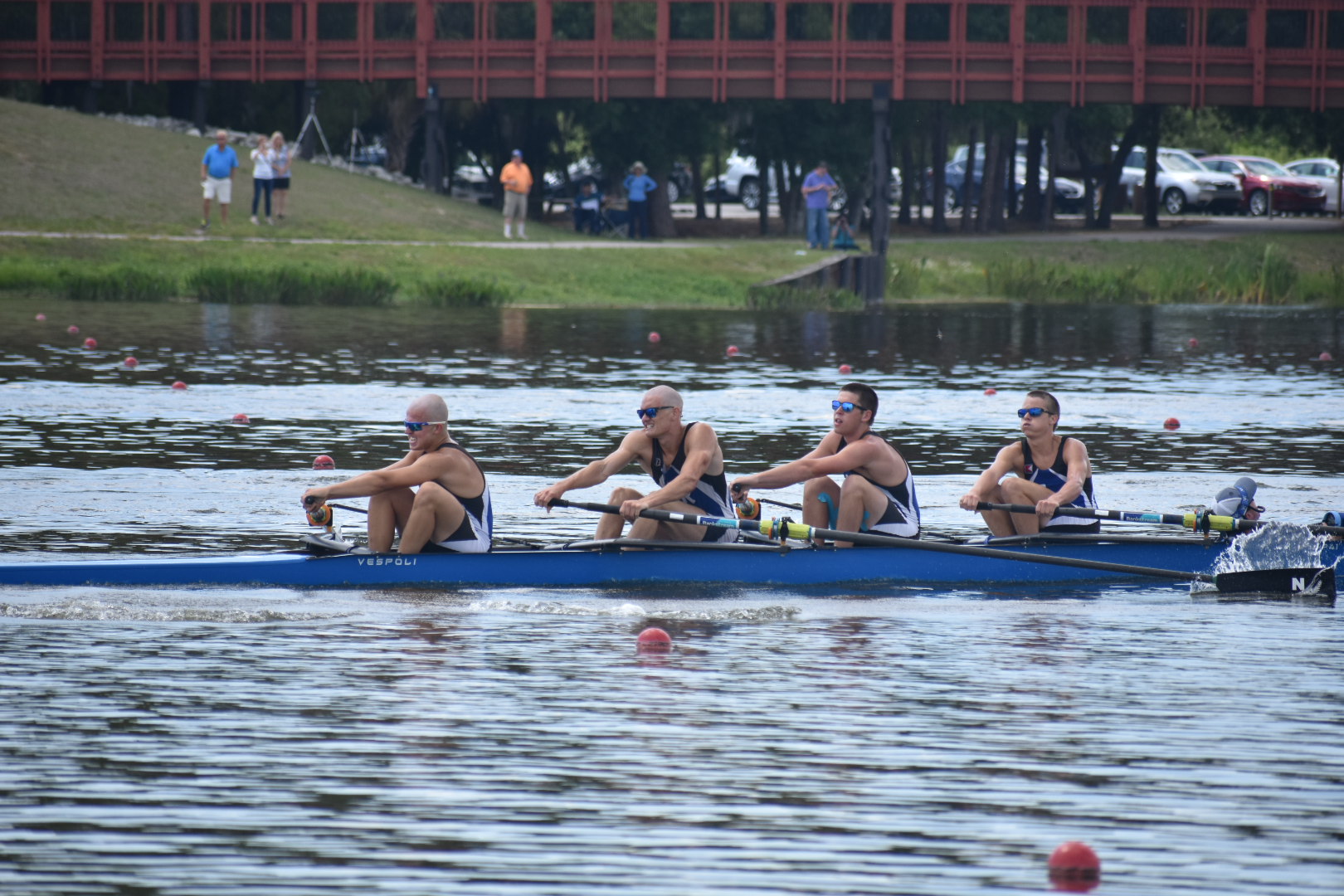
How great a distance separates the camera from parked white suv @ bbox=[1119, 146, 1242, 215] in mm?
54531

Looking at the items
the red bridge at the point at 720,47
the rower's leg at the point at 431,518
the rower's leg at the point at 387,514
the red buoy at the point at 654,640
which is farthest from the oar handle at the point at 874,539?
the red bridge at the point at 720,47

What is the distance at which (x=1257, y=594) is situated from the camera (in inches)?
514

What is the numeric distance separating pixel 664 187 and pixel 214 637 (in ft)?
126

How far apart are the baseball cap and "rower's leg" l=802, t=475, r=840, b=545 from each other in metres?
2.69

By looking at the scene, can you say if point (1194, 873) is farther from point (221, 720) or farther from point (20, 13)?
point (20, 13)

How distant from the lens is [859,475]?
1298 cm

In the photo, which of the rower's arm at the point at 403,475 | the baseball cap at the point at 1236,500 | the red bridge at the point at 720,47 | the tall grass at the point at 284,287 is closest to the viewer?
the rower's arm at the point at 403,475

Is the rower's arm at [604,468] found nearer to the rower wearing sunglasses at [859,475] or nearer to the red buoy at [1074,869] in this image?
the rower wearing sunglasses at [859,475]

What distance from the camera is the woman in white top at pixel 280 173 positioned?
3809 cm

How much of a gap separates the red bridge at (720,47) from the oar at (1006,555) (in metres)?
31.6

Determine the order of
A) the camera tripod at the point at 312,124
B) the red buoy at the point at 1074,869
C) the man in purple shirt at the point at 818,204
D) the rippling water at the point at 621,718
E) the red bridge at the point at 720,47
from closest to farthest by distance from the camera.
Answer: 1. the red buoy at the point at 1074,869
2. the rippling water at the point at 621,718
3. the man in purple shirt at the point at 818,204
4. the red bridge at the point at 720,47
5. the camera tripod at the point at 312,124

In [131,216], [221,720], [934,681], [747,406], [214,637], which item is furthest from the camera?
[131,216]

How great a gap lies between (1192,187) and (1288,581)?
4388cm

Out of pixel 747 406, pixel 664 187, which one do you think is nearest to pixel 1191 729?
pixel 747 406
